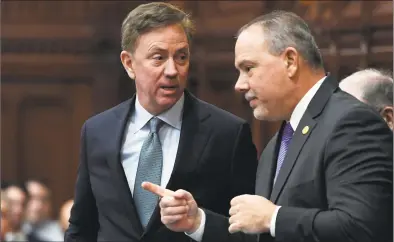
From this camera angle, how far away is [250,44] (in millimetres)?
2664

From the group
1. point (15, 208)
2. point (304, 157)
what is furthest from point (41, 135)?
point (304, 157)

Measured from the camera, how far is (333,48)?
22.7ft

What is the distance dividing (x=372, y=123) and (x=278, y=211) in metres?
0.33

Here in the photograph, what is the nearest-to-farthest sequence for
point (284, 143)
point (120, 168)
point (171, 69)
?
point (284, 143)
point (171, 69)
point (120, 168)

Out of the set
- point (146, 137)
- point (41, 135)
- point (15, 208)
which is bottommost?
point (15, 208)

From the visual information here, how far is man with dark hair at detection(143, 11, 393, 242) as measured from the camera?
2.39m

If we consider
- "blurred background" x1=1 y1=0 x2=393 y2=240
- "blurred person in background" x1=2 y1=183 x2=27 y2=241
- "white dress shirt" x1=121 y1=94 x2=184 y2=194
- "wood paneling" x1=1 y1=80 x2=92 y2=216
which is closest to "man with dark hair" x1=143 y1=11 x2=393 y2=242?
"white dress shirt" x1=121 y1=94 x2=184 y2=194

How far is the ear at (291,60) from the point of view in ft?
8.61

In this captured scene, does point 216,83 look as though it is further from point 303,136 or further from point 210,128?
point 303,136

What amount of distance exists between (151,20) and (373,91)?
80cm

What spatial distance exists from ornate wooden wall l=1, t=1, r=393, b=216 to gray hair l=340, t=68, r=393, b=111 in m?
3.52

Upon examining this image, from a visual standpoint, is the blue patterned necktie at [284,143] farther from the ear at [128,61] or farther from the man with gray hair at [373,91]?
the ear at [128,61]

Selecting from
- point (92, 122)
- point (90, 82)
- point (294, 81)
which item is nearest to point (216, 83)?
point (90, 82)

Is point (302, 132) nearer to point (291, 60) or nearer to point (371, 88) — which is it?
point (291, 60)
